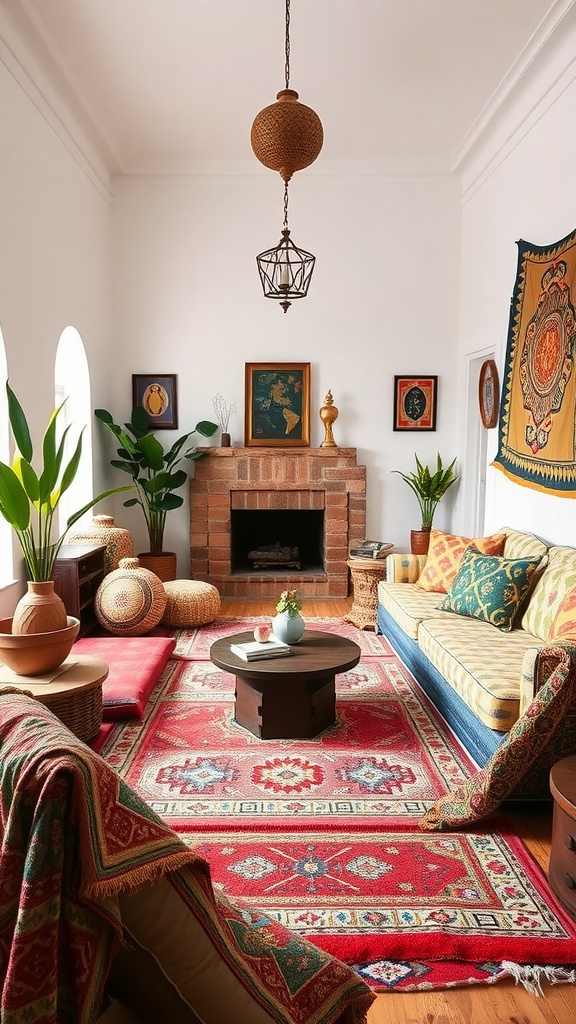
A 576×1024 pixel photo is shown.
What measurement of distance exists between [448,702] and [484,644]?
1.06ft

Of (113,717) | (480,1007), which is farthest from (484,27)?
(480,1007)

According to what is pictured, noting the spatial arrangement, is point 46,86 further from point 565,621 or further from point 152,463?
point 565,621

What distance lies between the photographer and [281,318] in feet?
22.2

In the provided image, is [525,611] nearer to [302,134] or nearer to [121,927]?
[302,134]

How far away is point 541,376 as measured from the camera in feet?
14.7

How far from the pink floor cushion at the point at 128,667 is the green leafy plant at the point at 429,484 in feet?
9.34

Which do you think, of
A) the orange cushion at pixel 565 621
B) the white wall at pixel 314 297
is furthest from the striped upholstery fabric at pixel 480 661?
the white wall at pixel 314 297

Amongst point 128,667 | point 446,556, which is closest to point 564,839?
point 128,667

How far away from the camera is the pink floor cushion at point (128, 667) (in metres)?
3.65

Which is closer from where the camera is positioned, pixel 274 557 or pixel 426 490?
pixel 426 490

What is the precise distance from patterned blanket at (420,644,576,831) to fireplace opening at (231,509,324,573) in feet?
14.6

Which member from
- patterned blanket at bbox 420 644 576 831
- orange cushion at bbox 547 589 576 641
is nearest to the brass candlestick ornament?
orange cushion at bbox 547 589 576 641

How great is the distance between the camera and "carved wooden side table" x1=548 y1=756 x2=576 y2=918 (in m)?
2.17

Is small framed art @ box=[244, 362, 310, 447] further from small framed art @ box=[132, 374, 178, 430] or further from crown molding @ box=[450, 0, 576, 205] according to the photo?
crown molding @ box=[450, 0, 576, 205]
